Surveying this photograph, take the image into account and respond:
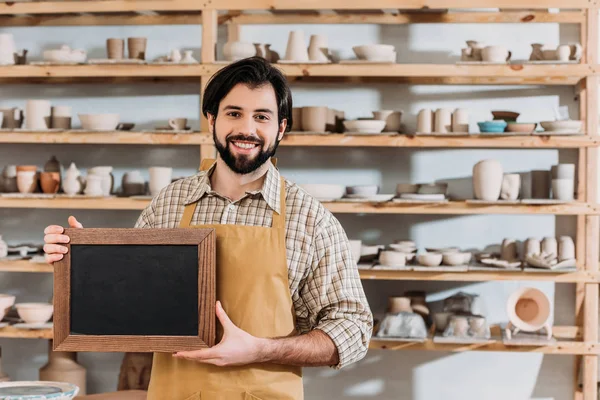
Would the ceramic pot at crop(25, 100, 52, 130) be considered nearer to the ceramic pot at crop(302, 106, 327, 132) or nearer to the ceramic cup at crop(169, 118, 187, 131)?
the ceramic cup at crop(169, 118, 187, 131)

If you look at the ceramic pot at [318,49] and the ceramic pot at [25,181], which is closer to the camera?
the ceramic pot at [318,49]

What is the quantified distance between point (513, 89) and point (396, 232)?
98cm

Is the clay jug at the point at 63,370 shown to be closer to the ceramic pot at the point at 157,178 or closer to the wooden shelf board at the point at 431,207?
the wooden shelf board at the point at 431,207

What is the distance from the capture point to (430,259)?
12.9 feet

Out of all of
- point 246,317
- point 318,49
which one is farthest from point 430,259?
point 246,317

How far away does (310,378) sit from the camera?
14.8 ft

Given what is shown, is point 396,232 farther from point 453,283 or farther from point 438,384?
point 438,384

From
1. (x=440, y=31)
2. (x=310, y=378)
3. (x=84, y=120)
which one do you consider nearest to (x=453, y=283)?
(x=310, y=378)

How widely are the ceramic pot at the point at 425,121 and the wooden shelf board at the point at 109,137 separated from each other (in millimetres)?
1022

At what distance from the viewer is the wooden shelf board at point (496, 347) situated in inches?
153

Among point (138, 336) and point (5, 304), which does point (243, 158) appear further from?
point (5, 304)

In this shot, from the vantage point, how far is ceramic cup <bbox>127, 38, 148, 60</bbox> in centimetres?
418

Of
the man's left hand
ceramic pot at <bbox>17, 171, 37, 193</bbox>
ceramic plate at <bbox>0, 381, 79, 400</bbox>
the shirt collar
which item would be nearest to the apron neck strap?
the shirt collar

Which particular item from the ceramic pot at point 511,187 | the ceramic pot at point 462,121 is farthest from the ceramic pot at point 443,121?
the ceramic pot at point 511,187
